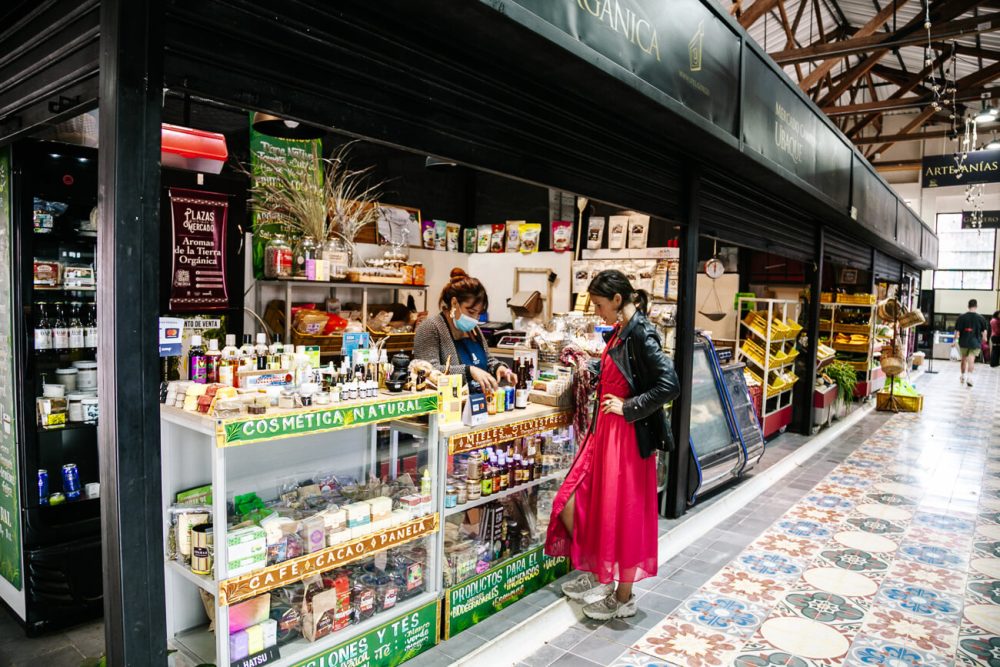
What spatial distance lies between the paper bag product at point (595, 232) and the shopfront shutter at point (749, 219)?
246cm

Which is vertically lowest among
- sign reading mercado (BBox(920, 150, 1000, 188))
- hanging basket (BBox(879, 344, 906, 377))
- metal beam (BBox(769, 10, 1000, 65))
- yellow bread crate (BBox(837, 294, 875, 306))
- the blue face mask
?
hanging basket (BBox(879, 344, 906, 377))

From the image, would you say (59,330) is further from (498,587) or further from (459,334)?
(498,587)

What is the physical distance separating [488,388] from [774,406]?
5.92 m

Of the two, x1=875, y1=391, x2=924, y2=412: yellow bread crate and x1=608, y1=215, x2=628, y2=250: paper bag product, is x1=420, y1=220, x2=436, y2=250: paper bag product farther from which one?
x1=875, y1=391, x2=924, y2=412: yellow bread crate

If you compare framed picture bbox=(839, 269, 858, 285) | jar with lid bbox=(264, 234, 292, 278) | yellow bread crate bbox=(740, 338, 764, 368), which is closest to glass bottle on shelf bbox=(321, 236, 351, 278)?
jar with lid bbox=(264, 234, 292, 278)

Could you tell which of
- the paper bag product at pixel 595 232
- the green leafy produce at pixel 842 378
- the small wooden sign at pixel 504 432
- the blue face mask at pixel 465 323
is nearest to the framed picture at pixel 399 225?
the paper bag product at pixel 595 232

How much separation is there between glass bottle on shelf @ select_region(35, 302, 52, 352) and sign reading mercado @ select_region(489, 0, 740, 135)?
2929 mm

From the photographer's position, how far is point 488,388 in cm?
351

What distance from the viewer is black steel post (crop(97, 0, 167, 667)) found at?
1582mm

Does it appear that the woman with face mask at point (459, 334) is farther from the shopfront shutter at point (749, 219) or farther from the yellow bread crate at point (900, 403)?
the yellow bread crate at point (900, 403)

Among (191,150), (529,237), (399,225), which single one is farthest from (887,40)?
(191,150)

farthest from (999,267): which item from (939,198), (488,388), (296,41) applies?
(296,41)

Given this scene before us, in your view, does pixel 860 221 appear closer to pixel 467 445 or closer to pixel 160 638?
pixel 467 445

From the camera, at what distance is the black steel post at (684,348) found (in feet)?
15.7
